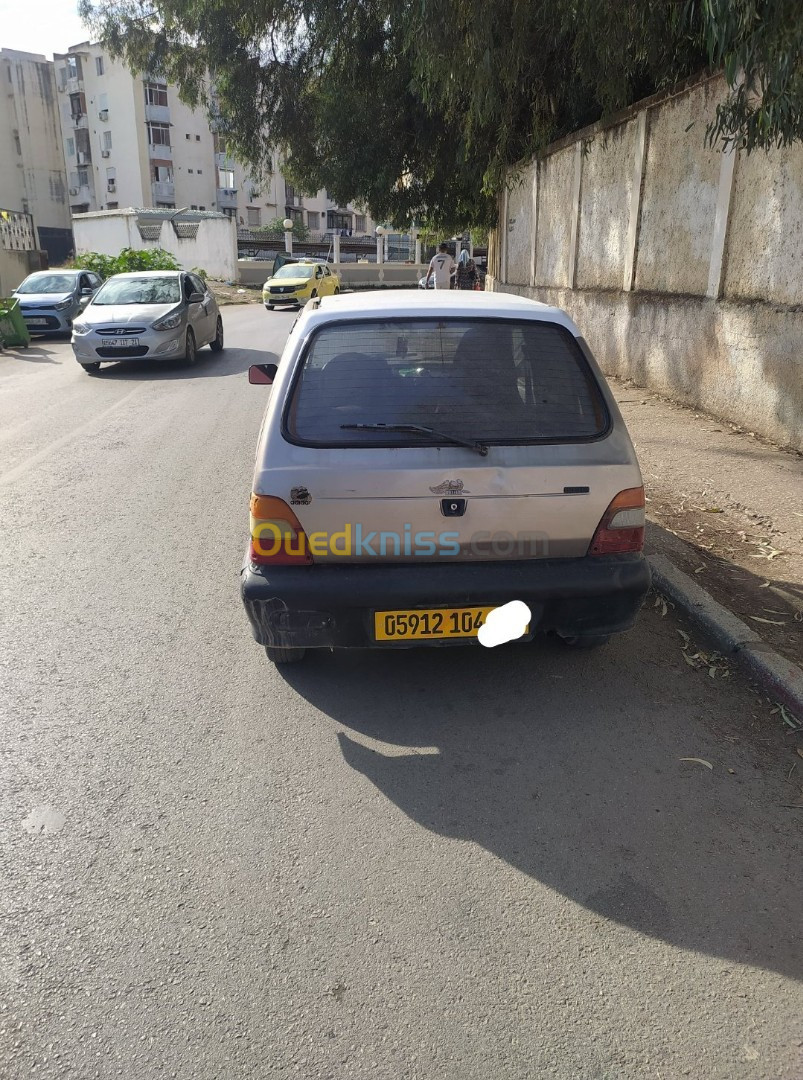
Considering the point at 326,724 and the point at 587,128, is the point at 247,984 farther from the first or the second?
the point at 587,128

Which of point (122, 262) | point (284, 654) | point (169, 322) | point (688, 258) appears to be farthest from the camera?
point (122, 262)

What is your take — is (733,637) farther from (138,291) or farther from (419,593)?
(138,291)

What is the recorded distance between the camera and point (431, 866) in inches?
111

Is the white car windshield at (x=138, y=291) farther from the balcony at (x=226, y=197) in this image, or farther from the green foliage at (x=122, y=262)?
the balcony at (x=226, y=197)

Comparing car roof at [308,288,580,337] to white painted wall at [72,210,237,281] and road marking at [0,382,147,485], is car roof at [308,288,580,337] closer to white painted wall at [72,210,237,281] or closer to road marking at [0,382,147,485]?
road marking at [0,382,147,485]

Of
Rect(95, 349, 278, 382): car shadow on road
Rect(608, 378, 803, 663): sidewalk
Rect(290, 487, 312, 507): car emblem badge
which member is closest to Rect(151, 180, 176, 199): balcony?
Rect(95, 349, 278, 382): car shadow on road

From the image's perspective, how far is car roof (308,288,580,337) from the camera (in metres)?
3.89

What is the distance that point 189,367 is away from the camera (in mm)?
14914

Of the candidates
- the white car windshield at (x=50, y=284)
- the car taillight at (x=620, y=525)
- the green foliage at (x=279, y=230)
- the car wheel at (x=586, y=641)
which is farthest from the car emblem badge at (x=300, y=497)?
the green foliage at (x=279, y=230)

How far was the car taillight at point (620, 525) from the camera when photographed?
3748 millimetres

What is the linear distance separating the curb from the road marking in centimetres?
572

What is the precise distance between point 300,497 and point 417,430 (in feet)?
1.84

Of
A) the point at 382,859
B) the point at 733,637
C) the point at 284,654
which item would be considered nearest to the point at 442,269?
the point at 733,637

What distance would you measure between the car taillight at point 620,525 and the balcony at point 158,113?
72.5 metres
